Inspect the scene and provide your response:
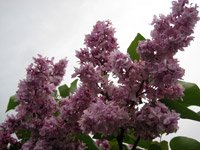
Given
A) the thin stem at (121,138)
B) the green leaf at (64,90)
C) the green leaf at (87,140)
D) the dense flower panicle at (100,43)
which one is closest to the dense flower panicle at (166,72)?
the thin stem at (121,138)

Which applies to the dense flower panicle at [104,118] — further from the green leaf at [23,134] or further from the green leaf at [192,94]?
the green leaf at [23,134]

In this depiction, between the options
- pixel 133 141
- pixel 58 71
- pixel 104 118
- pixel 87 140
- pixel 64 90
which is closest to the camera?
pixel 104 118

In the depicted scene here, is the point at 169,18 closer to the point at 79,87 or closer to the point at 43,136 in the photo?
the point at 79,87

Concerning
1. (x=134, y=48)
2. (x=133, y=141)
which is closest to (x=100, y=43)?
(x=134, y=48)

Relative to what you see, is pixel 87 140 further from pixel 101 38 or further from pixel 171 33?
pixel 171 33

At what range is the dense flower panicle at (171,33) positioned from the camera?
2352 millimetres

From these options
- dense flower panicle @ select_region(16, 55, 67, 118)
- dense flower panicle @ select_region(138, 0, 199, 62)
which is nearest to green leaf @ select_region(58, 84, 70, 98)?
dense flower panicle @ select_region(16, 55, 67, 118)

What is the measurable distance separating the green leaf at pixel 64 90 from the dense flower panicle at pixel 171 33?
1.44m

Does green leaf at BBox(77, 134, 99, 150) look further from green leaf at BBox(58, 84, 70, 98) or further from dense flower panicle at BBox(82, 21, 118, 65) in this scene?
green leaf at BBox(58, 84, 70, 98)

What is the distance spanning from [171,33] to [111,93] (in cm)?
56

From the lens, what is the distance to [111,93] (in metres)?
2.56

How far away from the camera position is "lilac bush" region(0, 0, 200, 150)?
2.32m

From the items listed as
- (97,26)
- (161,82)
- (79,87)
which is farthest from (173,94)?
(97,26)

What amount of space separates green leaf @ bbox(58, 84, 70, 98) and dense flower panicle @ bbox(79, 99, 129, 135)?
1313mm
